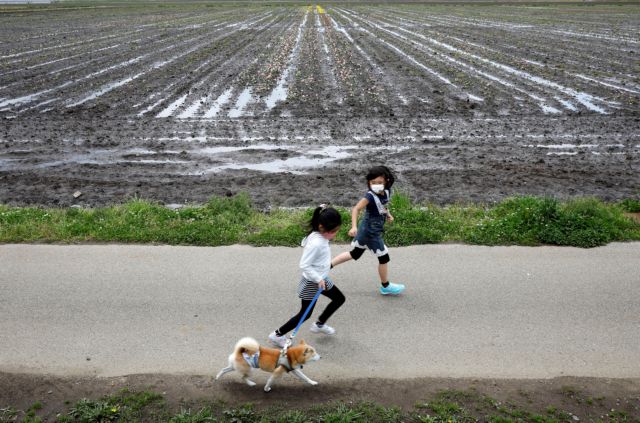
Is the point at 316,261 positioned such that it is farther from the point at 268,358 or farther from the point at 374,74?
the point at 374,74

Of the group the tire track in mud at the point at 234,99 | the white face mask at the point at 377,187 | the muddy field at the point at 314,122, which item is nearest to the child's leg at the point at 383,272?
the white face mask at the point at 377,187

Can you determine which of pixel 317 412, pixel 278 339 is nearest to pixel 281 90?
pixel 278 339

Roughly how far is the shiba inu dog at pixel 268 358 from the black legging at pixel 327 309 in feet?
1.79

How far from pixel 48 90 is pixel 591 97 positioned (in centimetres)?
1831

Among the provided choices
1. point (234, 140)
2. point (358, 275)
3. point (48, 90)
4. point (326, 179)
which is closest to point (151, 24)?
point (48, 90)

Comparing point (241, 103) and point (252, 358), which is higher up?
point (241, 103)

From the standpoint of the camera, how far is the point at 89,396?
185 inches

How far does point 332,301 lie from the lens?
5500 millimetres

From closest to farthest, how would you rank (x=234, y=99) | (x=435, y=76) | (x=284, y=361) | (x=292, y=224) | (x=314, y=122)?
1. (x=284, y=361)
2. (x=292, y=224)
3. (x=314, y=122)
4. (x=234, y=99)
5. (x=435, y=76)

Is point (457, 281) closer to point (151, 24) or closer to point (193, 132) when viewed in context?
point (193, 132)

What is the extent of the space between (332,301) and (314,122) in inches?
380

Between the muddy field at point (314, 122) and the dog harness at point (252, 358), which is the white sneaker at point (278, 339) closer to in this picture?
A: the dog harness at point (252, 358)

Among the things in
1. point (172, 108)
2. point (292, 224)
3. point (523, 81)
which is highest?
point (523, 81)

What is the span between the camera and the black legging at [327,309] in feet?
17.2
